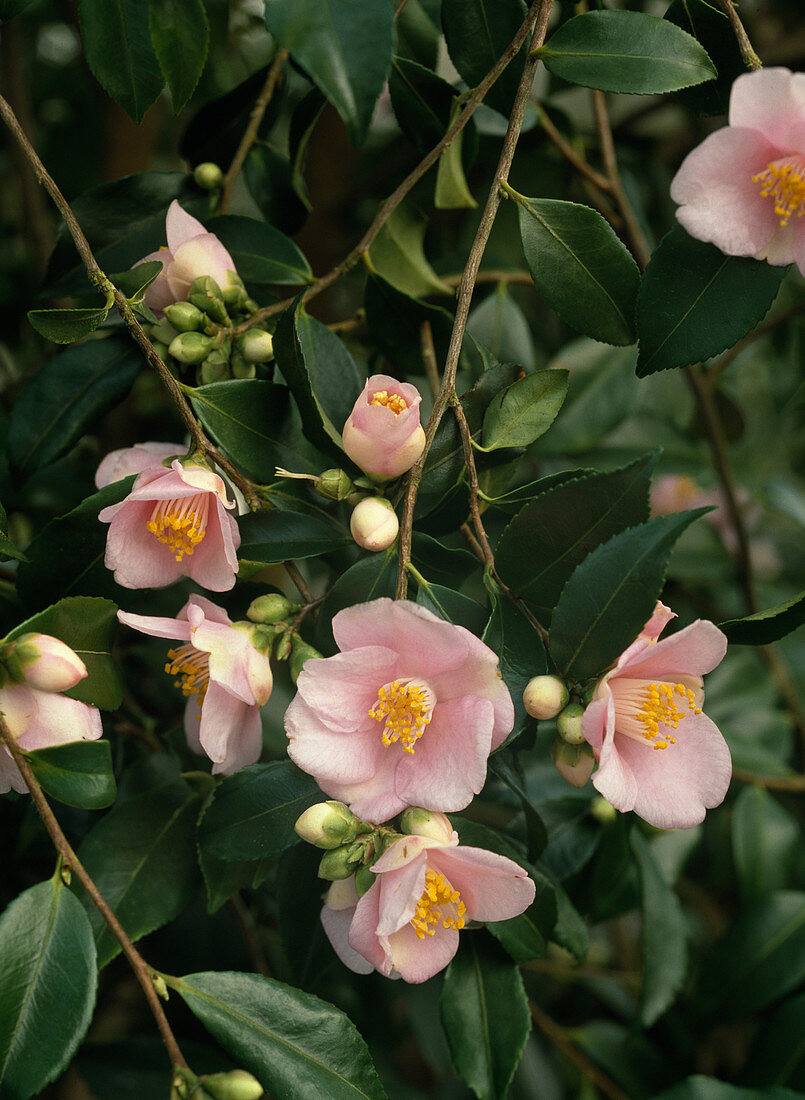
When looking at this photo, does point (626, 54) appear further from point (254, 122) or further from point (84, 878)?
point (84, 878)

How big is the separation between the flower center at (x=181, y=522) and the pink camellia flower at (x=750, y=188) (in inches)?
17.4

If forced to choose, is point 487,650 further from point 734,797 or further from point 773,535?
point 773,535

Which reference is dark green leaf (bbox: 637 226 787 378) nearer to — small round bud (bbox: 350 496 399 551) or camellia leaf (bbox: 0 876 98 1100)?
small round bud (bbox: 350 496 399 551)

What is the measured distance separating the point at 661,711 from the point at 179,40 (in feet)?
2.30

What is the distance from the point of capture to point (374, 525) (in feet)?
1.99

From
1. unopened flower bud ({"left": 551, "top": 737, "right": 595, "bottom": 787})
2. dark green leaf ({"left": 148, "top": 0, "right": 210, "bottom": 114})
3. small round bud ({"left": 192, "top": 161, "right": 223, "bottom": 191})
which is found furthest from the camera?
small round bud ({"left": 192, "top": 161, "right": 223, "bottom": 191})

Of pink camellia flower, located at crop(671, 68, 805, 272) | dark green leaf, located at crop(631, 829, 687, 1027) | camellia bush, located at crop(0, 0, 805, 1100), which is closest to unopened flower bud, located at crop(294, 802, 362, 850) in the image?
camellia bush, located at crop(0, 0, 805, 1100)

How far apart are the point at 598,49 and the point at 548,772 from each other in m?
0.78

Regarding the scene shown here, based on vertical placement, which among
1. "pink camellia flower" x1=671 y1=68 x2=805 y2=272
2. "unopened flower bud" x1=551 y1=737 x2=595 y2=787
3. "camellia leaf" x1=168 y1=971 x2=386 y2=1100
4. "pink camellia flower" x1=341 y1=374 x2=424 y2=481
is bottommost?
"camellia leaf" x1=168 y1=971 x2=386 y2=1100

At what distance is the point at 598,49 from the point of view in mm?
708

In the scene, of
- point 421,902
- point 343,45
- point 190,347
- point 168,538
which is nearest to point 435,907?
point 421,902

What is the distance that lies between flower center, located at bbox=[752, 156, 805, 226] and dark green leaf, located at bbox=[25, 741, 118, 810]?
2.13ft

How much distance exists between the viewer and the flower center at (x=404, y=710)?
1.99ft

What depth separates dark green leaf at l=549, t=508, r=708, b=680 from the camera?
22.8 inches
